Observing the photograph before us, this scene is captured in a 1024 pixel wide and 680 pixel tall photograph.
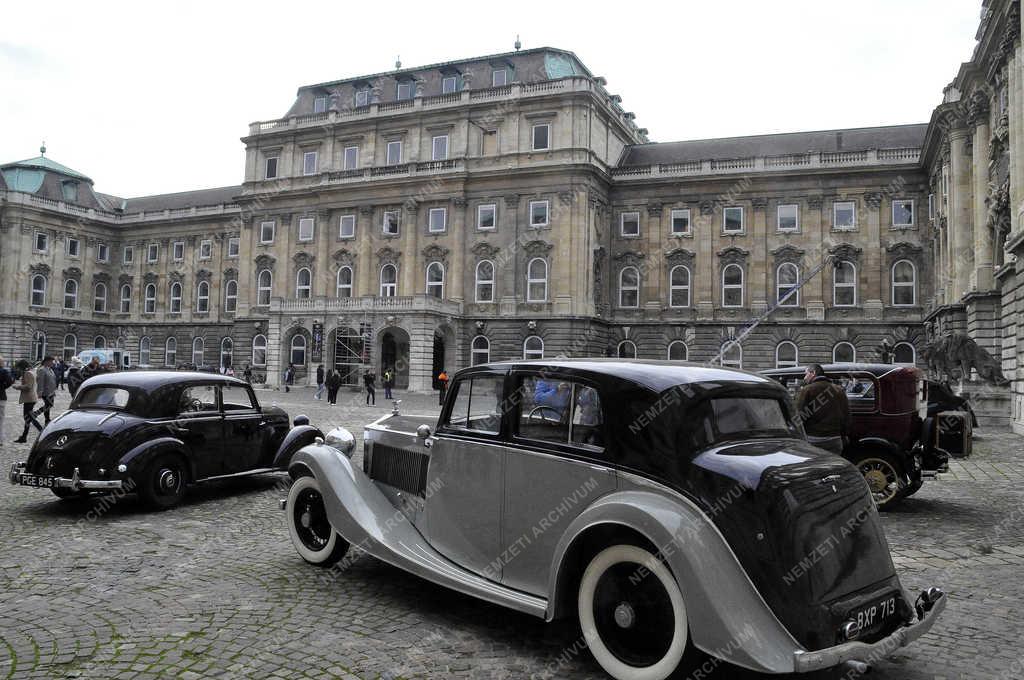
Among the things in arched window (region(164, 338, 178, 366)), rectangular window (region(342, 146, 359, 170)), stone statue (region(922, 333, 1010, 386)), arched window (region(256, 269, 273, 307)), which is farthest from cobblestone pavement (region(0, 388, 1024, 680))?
arched window (region(164, 338, 178, 366))

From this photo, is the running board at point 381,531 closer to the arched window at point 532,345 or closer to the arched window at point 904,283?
the arched window at point 532,345

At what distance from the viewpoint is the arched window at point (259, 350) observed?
4753 centimetres

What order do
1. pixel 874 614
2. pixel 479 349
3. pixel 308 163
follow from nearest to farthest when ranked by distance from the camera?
pixel 874 614, pixel 479 349, pixel 308 163

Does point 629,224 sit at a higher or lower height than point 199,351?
higher

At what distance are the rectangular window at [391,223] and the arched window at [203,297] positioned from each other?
767 inches

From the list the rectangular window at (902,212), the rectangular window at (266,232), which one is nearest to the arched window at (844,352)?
the rectangular window at (902,212)

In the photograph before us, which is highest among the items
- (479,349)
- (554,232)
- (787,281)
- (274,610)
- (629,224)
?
(629,224)

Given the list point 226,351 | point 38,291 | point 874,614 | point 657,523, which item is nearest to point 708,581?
point 657,523

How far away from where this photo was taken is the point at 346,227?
44.8m

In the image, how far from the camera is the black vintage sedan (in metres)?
7.72

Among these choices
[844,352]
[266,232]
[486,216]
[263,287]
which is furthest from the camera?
[263,287]

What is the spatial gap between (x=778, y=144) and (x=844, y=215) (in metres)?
6.68

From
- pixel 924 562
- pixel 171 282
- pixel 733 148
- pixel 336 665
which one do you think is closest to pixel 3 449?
pixel 336 665

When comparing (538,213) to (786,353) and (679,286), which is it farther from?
(786,353)
